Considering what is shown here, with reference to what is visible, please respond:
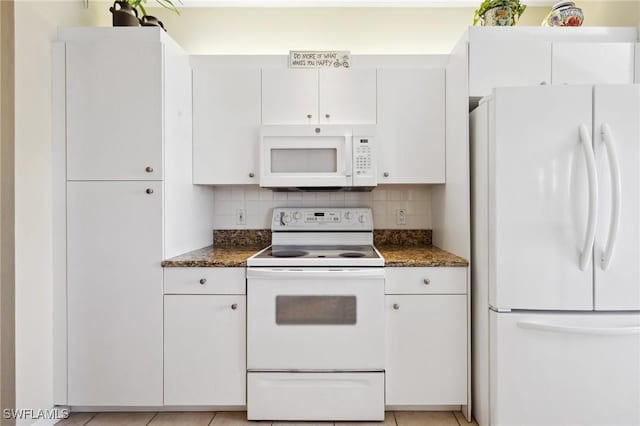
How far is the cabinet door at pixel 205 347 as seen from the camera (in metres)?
1.94

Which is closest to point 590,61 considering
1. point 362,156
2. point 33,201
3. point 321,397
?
point 362,156

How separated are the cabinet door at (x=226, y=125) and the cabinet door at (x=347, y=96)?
407mm

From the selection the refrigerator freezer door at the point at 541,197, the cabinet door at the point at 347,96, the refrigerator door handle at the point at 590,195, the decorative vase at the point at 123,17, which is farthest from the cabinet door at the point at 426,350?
the decorative vase at the point at 123,17

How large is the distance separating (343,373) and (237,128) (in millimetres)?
1499

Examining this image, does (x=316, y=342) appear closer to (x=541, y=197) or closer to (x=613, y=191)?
Result: (x=541, y=197)

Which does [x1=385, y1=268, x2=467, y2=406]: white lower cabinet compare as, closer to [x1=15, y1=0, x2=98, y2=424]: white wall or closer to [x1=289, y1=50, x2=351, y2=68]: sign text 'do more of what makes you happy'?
[x1=289, y1=50, x2=351, y2=68]: sign text 'do more of what makes you happy'

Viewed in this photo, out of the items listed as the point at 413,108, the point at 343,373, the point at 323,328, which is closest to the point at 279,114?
the point at 413,108

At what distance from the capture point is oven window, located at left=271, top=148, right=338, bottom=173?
229cm

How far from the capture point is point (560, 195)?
165 centimetres

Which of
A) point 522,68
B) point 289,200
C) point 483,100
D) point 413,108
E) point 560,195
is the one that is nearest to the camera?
point 560,195

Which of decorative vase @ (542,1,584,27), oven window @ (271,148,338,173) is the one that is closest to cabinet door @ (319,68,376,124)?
oven window @ (271,148,338,173)

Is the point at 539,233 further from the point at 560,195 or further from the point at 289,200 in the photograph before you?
the point at 289,200

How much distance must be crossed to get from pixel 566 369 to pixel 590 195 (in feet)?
2.47

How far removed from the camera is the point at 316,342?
75.5 inches
